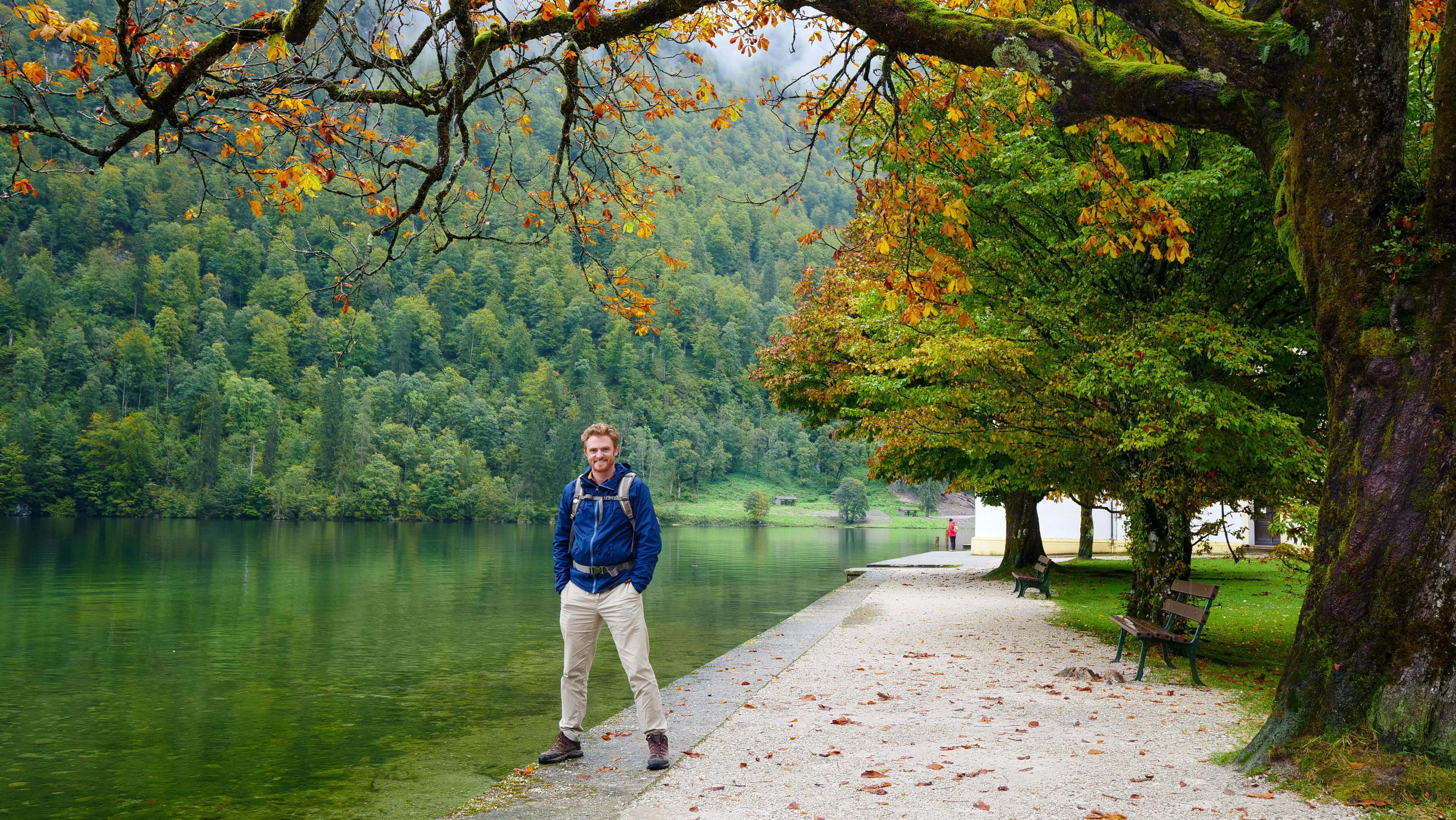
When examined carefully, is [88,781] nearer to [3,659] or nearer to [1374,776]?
[3,659]

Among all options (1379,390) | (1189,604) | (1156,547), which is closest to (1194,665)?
(1189,604)

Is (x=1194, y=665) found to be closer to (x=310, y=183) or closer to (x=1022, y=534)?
(x=310, y=183)

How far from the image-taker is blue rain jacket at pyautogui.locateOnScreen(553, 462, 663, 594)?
661cm

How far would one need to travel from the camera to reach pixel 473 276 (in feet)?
639

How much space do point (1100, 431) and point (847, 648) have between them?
4.23 meters

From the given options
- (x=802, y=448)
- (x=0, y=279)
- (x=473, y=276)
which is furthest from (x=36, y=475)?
(x=802, y=448)

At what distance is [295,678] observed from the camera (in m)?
12.9

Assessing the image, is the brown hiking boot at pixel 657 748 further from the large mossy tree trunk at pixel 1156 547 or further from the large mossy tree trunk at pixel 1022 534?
the large mossy tree trunk at pixel 1022 534

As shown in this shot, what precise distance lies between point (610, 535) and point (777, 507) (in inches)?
6182

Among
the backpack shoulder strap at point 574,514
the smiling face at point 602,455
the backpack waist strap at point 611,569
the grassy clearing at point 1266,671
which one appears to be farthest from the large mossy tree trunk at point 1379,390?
the backpack shoulder strap at point 574,514

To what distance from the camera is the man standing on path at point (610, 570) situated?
6602 millimetres

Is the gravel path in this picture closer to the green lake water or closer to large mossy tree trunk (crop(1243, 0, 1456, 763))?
large mossy tree trunk (crop(1243, 0, 1456, 763))

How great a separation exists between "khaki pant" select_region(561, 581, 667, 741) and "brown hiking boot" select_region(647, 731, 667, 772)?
3cm

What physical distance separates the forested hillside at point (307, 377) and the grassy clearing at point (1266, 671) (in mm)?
70816
